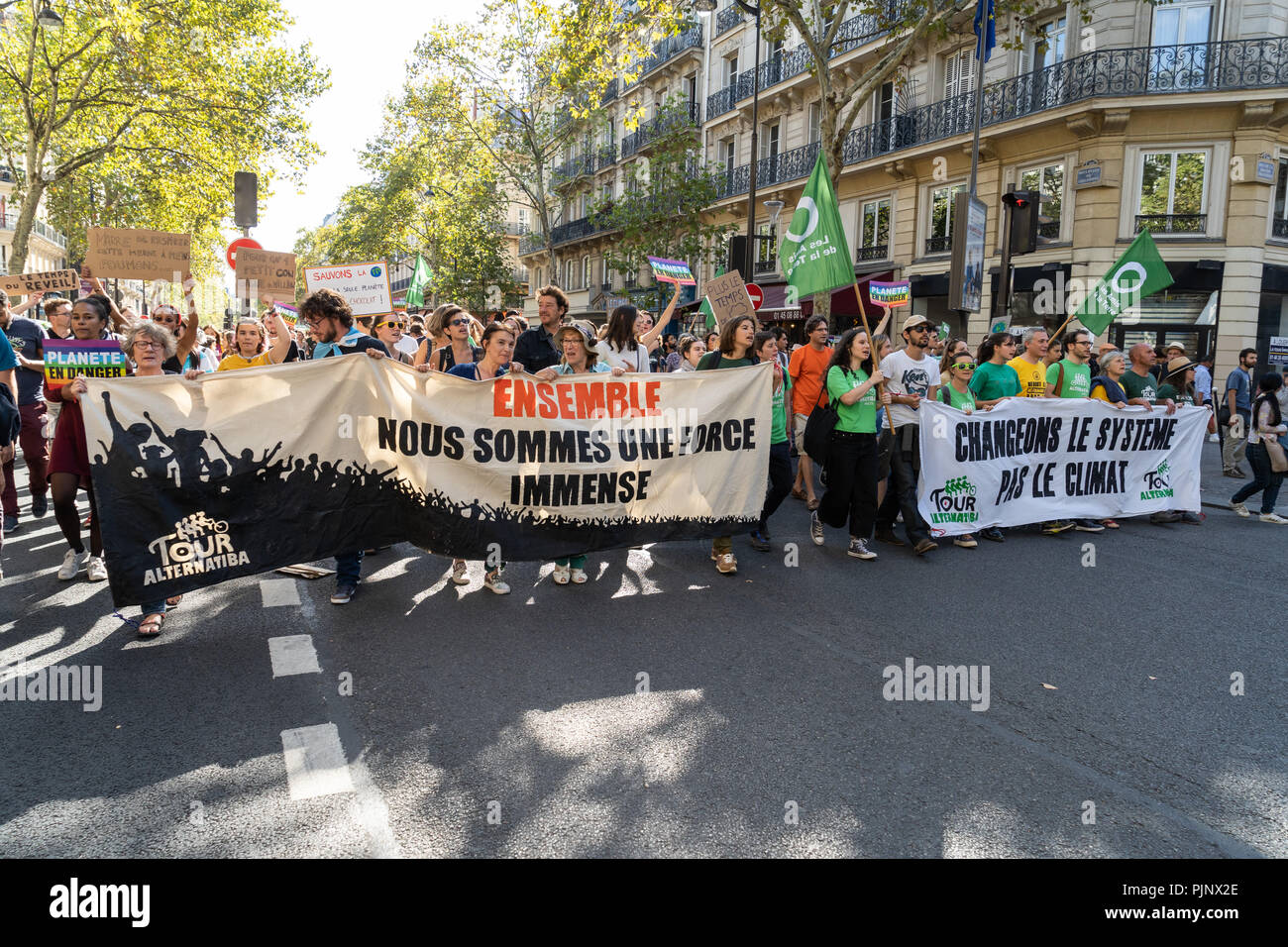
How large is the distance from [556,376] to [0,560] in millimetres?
4180

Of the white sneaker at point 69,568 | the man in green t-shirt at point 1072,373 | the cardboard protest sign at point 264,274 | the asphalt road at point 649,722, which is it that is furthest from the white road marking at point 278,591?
the man in green t-shirt at point 1072,373

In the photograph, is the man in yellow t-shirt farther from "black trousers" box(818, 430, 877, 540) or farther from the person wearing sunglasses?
the person wearing sunglasses

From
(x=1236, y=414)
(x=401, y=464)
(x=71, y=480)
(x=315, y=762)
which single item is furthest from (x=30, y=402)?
(x=1236, y=414)

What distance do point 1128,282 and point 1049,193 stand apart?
12.8m

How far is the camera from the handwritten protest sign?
6.12 m

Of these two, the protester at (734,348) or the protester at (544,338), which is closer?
the protester at (734,348)

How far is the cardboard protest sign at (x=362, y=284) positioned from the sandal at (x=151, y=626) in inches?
243

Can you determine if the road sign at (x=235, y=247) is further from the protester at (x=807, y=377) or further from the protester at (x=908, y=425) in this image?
the protester at (x=908, y=425)

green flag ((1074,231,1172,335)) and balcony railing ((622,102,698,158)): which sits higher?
balcony railing ((622,102,698,158))

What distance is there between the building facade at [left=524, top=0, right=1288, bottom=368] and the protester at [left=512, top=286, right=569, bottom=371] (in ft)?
36.7

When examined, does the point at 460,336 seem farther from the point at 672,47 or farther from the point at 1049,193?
the point at 672,47

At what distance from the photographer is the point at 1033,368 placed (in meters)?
8.35

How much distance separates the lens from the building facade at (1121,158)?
18516 mm

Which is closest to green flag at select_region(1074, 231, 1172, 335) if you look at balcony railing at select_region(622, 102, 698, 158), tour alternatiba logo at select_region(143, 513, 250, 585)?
tour alternatiba logo at select_region(143, 513, 250, 585)
